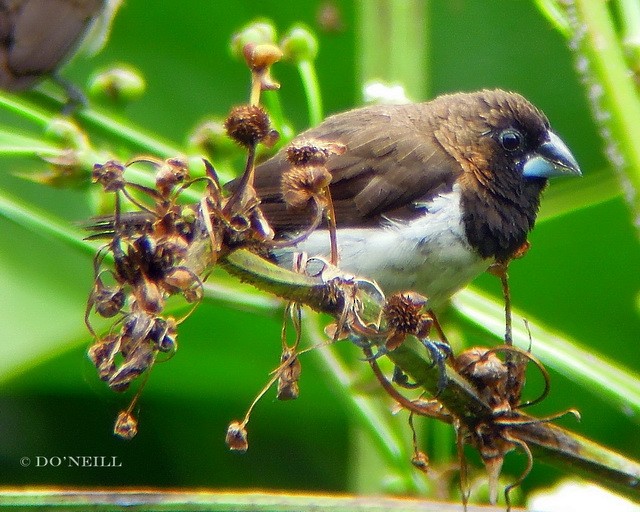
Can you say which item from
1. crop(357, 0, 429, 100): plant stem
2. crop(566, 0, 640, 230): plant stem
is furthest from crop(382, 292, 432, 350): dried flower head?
crop(357, 0, 429, 100): plant stem

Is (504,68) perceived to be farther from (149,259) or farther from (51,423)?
(149,259)

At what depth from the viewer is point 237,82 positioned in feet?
11.7

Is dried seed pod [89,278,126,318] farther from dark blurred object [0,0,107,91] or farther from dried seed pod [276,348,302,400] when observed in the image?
dark blurred object [0,0,107,91]

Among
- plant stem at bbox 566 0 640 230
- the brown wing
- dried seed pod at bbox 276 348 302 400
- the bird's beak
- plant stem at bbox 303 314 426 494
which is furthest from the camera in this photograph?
the bird's beak

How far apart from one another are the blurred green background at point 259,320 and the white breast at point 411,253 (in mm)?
326

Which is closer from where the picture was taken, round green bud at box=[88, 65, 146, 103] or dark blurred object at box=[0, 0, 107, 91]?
round green bud at box=[88, 65, 146, 103]

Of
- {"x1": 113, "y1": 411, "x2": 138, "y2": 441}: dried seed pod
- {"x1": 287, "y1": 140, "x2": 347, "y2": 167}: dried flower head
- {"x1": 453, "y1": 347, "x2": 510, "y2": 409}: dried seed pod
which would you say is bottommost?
{"x1": 113, "y1": 411, "x2": 138, "y2": 441}: dried seed pod

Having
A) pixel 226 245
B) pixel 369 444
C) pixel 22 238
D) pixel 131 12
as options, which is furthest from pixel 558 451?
pixel 131 12

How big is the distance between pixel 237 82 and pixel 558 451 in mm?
2559

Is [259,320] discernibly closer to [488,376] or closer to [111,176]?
[488,376]

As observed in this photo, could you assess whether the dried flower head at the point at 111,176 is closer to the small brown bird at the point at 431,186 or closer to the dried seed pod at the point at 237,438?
the dried seed pod at the point at 237,438

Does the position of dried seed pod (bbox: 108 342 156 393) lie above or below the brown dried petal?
below

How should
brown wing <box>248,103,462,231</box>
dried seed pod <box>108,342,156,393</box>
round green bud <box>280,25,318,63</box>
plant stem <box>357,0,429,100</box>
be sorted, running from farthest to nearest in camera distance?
1. plant stem <box>357,0,429,100</box>
2. brown wing <box>248,103,462,231</box>
3. round green bud <box>280,25,318,63</box>
4. dried seed pod <box>108,342,156,393</box>

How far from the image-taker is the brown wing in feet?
6.70
